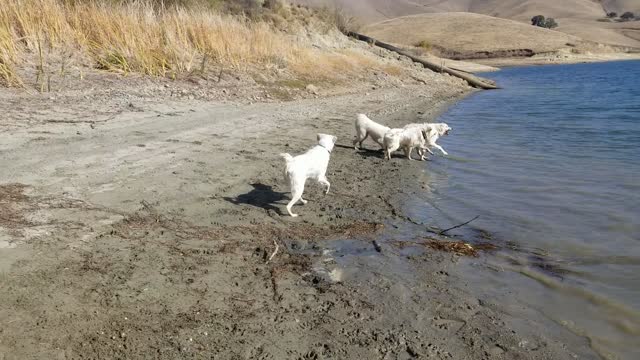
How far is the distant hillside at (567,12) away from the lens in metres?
110

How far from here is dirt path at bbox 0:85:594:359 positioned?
3980 millimetres

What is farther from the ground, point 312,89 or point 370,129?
point 370,129

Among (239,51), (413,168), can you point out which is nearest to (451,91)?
(239,51)

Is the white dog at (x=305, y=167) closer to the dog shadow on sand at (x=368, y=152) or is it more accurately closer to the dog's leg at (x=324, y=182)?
the dog's leg at (x=324, y=182)

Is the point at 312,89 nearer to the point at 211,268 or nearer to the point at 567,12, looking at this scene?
the point at 211,268

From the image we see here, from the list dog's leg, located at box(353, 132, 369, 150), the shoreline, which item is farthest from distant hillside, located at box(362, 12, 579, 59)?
dog's leg, located at box(353, 132, 369, 150)

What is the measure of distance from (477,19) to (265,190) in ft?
340

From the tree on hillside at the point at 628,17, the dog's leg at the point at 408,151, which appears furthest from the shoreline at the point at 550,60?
the tree on hillside at the point at 628,17

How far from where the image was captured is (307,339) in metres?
4.06

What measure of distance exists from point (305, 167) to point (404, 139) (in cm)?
449

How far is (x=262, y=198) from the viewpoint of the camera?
739 centimetres

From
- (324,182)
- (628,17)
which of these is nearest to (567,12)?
(628,17)

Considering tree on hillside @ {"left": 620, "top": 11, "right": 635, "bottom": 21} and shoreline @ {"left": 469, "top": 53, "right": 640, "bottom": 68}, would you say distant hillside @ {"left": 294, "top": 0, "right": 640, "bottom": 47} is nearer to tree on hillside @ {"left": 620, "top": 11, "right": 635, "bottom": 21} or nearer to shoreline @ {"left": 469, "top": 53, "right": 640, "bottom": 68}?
tree on hillside @ {"left": 620, "top": 11, "right": 635, "bottom": 21}

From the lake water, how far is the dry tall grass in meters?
8.22
